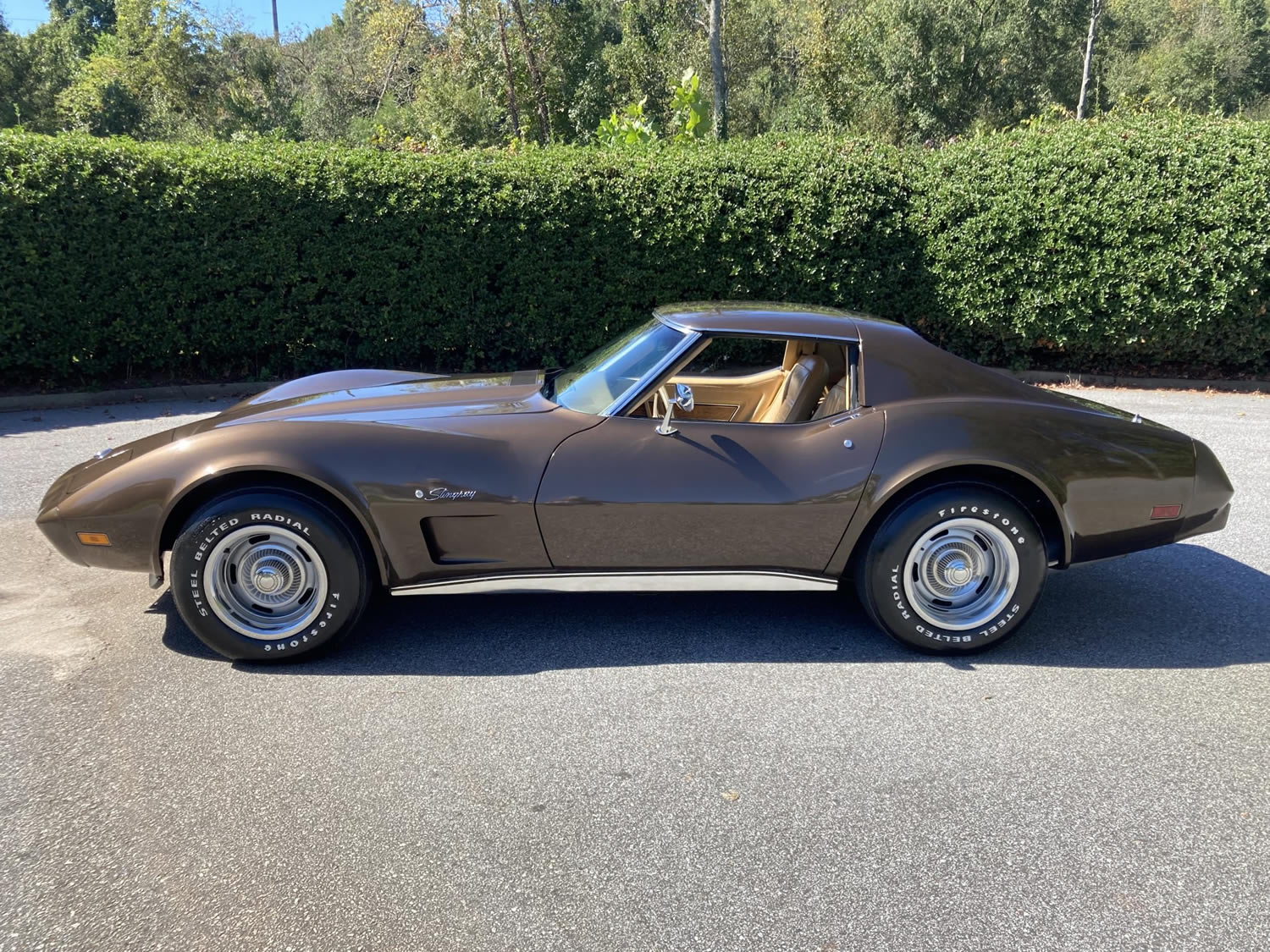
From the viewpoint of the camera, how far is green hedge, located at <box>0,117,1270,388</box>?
8.98m

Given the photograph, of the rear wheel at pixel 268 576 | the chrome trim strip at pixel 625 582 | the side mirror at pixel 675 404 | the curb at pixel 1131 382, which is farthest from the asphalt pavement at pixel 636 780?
the curb at pixel 1131 382

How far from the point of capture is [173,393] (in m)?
9.28

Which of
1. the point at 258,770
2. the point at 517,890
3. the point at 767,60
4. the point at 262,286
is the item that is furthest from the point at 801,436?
the point at 767,60

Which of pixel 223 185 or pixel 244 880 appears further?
pixel 223 185

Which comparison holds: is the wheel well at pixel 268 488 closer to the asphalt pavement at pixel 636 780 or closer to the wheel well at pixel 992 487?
the asphalt pavement at pixel 636 780

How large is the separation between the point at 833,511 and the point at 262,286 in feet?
25.3

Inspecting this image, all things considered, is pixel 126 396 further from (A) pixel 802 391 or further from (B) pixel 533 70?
(B) pixel 533 70

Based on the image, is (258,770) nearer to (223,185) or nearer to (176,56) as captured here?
(223,185)

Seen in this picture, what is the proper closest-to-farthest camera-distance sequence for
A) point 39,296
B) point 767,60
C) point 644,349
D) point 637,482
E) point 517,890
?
point 517,890, point 637,482, point 644,349, point 39,296, point 767,60

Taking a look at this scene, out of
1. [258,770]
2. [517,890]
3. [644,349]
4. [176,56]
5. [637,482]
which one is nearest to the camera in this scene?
[517,890]

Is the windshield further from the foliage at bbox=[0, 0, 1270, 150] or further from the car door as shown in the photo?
the foliage at bbox=[0, 0, 1270, 150]

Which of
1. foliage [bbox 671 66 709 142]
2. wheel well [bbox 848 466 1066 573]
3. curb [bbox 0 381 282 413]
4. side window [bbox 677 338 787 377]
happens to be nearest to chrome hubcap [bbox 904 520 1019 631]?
wheel well [bbox 848 466 1066 573]

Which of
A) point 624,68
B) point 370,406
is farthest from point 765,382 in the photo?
point 624,68

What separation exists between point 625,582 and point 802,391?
1.13 metres
